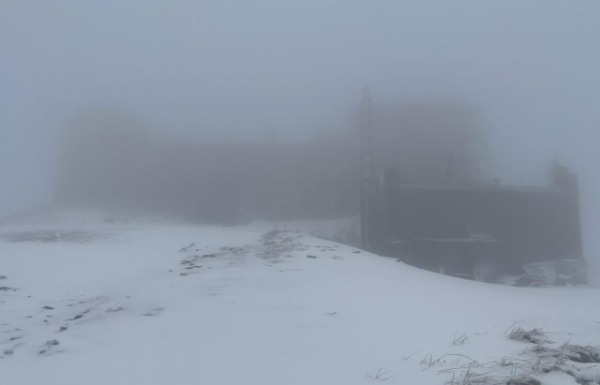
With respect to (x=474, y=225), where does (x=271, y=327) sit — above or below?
above

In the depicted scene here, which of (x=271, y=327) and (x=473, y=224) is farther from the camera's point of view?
(x=473, y=224)

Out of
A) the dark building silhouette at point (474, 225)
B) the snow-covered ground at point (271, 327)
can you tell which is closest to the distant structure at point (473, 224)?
the dark building silhouette at point (474, 225)

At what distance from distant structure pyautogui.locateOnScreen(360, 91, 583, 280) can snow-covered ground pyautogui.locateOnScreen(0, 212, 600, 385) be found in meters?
19.9

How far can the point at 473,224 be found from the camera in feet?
95.7

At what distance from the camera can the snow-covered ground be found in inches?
137

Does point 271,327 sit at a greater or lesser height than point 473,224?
greater

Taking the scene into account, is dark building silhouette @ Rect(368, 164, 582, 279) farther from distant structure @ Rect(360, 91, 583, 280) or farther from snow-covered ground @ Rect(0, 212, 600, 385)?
snow-covered ground @ Rect(0, 212, 600, 385)

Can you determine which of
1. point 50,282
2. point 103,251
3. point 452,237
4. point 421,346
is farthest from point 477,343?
point 452,237

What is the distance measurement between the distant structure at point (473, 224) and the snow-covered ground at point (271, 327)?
19.9 meters

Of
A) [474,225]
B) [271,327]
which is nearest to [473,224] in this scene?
[474,225]

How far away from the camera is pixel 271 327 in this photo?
4598 millimetres

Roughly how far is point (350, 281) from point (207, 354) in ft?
11.7

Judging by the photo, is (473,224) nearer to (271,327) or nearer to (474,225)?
(474,225)

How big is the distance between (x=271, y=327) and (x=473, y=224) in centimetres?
2687
